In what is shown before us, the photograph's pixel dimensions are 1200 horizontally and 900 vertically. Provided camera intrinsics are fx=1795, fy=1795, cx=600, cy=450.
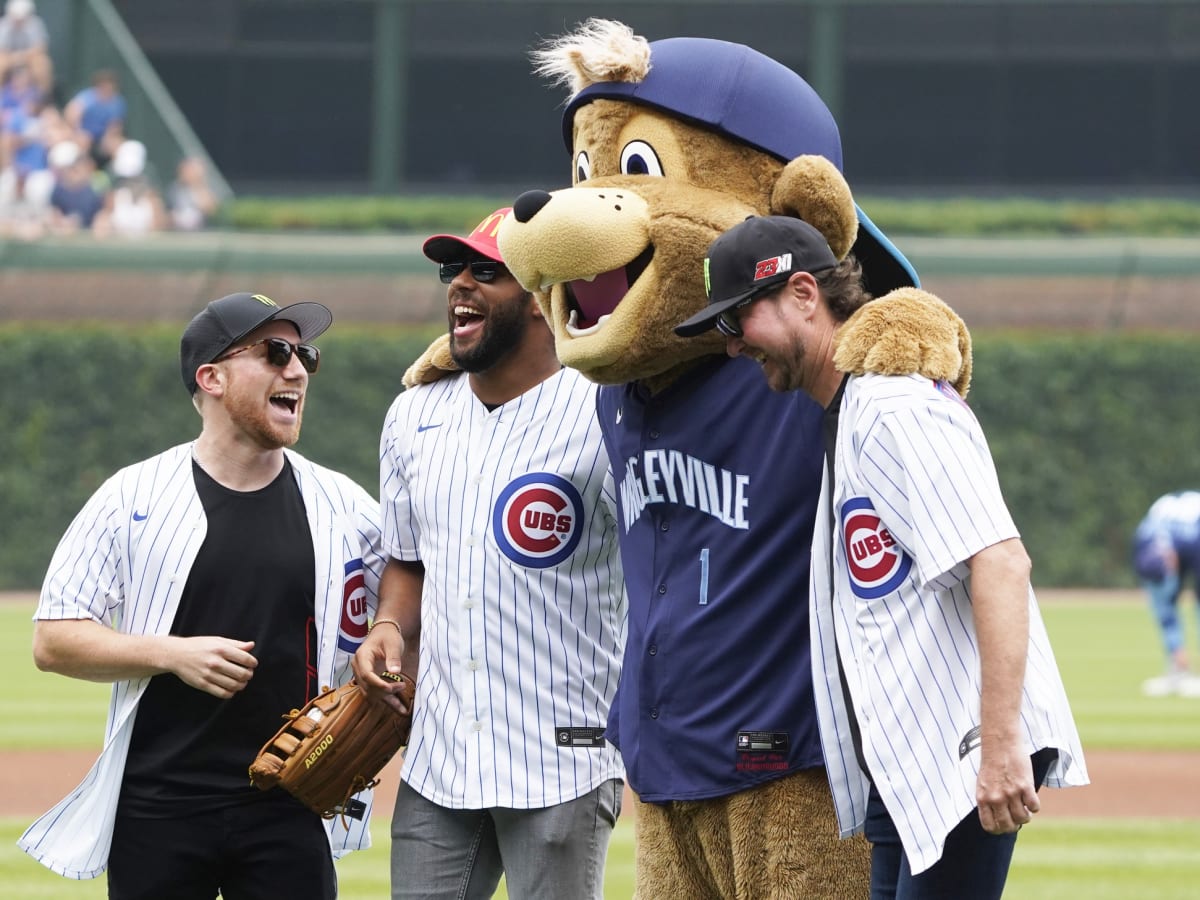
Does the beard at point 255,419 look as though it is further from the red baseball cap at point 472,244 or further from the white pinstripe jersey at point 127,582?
the red baseball cap at point 472,244

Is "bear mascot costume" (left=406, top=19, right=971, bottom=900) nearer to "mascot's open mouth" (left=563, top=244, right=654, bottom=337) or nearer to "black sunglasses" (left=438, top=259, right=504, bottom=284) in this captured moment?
"mascot's open mouth" (left=563, top=244, right=654, bottom=337)

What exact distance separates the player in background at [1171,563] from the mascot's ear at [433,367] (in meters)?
10.2

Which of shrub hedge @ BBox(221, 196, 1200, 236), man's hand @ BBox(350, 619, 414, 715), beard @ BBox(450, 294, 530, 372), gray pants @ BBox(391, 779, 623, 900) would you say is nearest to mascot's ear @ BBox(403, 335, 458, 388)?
beard @ BBox(450, 294, 530, 372)

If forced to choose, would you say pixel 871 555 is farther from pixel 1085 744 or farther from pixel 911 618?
pixel 1085 744

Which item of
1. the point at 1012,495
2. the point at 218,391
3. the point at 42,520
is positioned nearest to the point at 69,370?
the point at 42,520

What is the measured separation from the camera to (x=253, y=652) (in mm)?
4168

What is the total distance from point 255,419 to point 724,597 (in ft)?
4.18

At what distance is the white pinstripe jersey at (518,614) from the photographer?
4105mm

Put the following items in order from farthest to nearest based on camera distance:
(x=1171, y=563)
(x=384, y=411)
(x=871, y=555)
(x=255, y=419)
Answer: (x=384, y=411) → (x=1171, y=563) → (x=255, y=419) → (x=871, y=555)

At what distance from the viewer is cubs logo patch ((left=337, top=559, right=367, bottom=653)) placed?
4469mm

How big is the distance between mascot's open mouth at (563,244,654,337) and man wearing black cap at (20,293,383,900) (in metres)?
0.75

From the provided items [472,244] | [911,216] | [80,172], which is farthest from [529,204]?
[911,216]

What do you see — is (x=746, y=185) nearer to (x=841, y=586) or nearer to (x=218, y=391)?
(x=841, y=586)

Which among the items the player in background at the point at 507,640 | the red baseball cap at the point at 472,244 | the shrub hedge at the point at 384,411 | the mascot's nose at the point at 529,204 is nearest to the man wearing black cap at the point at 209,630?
the player in background at the point at 507,640
